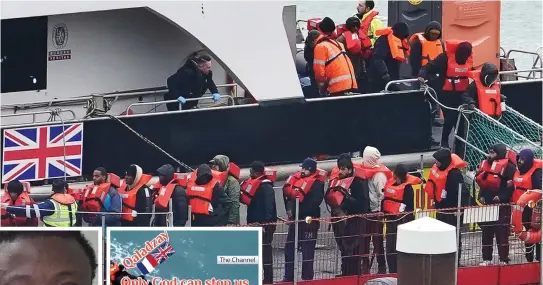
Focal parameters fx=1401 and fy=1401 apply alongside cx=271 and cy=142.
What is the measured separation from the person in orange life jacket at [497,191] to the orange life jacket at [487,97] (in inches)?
49.7

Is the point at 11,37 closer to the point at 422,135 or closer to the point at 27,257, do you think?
the point at 422,135

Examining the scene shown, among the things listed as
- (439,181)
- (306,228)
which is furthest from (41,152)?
(439,181)

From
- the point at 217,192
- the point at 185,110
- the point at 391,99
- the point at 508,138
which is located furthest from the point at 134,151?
the point at 508,138

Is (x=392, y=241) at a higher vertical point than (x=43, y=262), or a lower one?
lower

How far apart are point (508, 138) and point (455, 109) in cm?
59

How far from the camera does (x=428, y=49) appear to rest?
13.7m

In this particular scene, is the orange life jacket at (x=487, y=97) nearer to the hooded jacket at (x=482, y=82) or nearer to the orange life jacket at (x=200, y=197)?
the hooded jacket at (x=482, y=82)

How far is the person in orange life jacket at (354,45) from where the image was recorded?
45.5ft

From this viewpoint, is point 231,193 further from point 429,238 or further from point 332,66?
point 429,238

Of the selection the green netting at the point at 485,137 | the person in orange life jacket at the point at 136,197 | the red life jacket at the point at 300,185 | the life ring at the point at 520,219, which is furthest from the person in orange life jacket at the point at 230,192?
the green netting at the point at 485,137

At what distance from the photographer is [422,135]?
13688 mm

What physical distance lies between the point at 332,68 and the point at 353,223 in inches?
96.5

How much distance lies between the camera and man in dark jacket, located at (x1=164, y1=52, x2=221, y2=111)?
13.0 meters

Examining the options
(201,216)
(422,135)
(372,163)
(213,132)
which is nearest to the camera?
(201,216)
